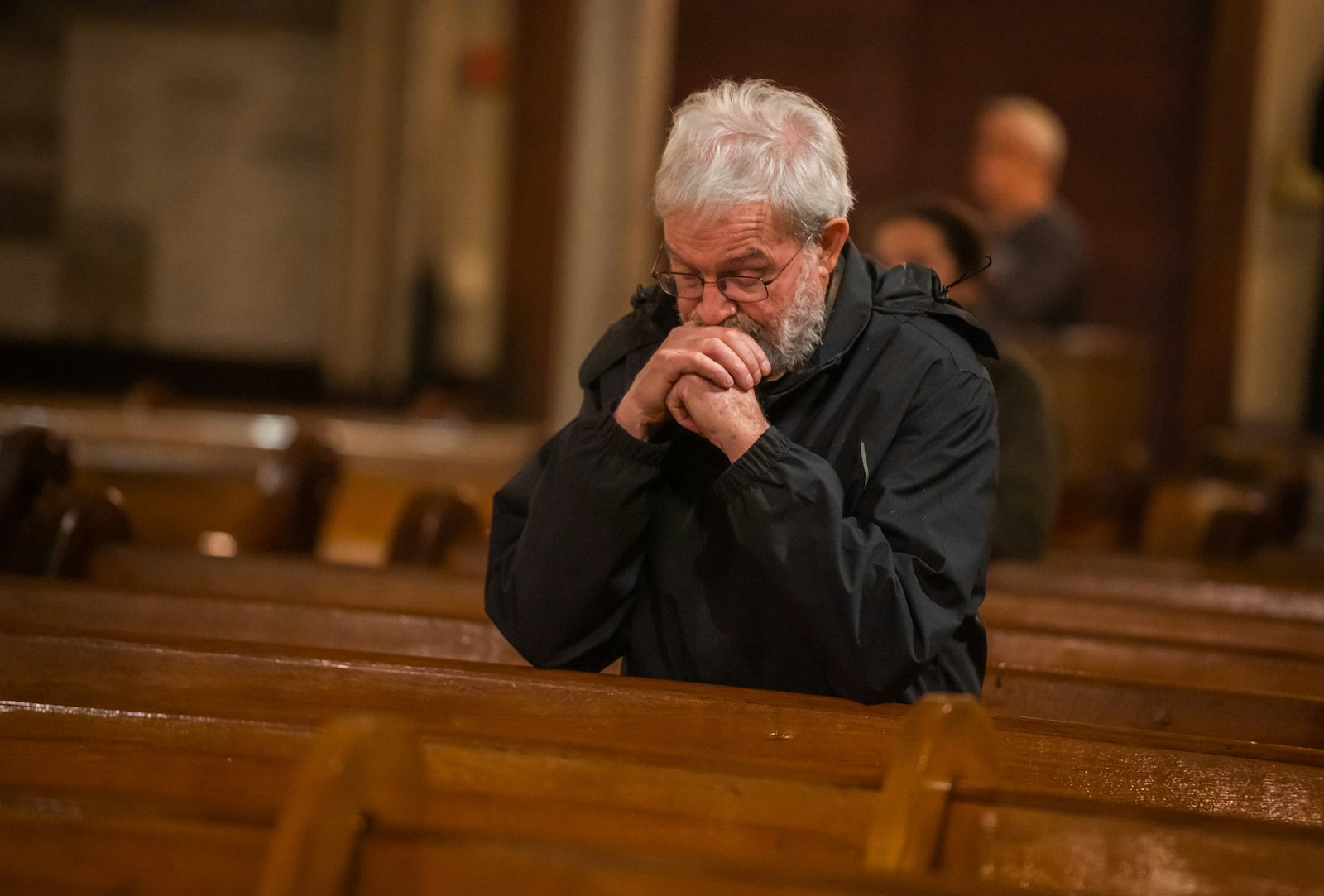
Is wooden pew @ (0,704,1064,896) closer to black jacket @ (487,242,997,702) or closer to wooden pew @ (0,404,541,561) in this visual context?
black jacket @ (487,242,997,702)

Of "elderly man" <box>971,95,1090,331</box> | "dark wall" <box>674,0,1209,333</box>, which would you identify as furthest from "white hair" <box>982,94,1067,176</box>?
"dark wall" <box>674,0,1209,333</box>

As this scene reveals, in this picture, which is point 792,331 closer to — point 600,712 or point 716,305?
point 716,305

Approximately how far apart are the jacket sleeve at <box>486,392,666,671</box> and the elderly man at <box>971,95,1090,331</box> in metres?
4.66

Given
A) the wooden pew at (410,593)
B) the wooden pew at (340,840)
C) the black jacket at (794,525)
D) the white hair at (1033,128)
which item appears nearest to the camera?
the wooden pew at (340,840)

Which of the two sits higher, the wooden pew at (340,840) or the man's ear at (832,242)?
the man's ear at (832,242)

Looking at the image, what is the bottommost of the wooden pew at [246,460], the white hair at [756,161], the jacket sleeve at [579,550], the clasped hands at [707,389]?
the wooden pew at [246,460]

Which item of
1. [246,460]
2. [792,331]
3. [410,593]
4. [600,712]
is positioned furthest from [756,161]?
[246,460]

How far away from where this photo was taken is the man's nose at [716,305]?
6.37ft

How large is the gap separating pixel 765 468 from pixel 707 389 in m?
0.12

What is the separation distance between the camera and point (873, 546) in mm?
1807

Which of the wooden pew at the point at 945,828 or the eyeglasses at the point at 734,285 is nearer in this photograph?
the wooden pew at the point at 945,828

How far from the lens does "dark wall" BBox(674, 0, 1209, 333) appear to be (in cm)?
914

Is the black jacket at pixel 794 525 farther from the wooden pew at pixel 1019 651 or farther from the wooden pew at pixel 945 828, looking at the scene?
the wooden pew at pixel 945 828

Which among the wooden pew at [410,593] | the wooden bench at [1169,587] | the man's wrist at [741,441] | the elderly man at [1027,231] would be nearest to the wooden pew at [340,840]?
the man's wrist at [741,441]
